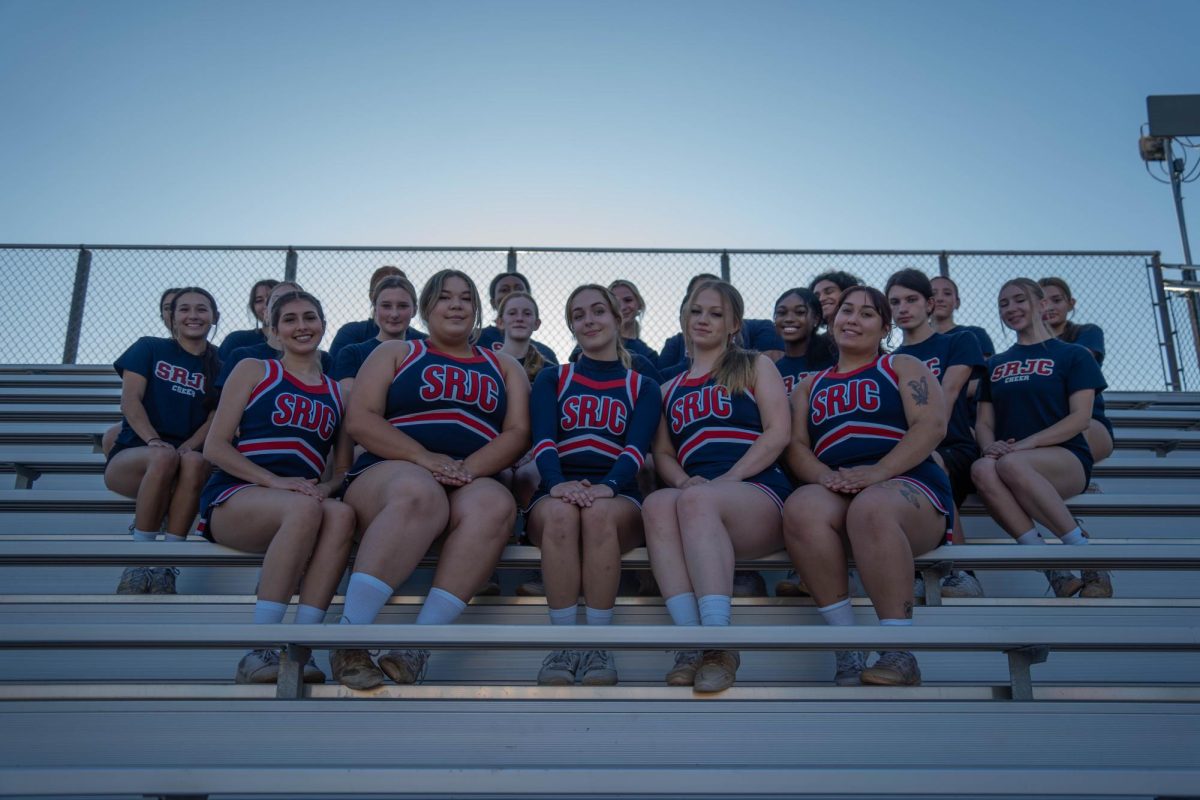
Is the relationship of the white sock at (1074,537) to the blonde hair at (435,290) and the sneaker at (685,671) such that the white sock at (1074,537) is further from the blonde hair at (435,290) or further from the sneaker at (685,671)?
the blonde hair at (435,290)

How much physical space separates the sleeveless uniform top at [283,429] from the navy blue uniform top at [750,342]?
1.49 meters

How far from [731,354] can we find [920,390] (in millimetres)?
500

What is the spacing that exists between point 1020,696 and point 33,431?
3861 millimetres

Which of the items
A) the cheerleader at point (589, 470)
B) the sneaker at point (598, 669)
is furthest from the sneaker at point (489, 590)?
the sneaker at point (598, 669)

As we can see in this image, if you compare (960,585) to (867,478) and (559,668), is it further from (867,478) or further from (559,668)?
(559,668)

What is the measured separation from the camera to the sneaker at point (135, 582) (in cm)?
248

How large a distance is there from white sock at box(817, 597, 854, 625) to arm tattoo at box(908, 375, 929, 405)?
574mm

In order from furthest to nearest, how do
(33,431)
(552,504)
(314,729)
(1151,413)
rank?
1. (1151,413)
2. (33,431)
3. (552,504)
4. (314,729)

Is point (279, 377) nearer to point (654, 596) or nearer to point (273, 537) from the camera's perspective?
point (273, 537)

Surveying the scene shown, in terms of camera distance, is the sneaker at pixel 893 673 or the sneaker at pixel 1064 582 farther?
the sneaker at pixel 1064 582

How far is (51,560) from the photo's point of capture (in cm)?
240

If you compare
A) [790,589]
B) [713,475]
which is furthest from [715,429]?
[790,589]

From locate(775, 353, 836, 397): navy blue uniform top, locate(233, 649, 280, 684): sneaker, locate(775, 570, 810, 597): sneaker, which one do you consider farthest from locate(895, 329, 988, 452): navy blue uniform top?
locate(233, 649, 280, 684): sneaker

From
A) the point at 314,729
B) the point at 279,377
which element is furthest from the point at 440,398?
the point at 314,729
